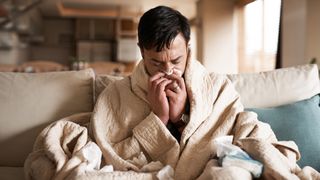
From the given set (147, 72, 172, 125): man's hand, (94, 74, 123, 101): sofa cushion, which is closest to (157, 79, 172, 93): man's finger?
(147, 72, 172, 125): man's hand

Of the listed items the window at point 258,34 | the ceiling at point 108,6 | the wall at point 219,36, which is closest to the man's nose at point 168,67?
the window at point 258,34

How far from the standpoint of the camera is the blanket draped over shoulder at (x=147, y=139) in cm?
122

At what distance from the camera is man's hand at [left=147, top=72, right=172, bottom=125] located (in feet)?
4.54

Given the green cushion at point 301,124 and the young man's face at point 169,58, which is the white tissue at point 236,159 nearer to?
the young man's face at point 169,58

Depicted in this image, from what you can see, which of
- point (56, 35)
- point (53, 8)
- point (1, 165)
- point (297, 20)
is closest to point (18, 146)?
point (1, 165)

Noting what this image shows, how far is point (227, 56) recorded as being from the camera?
22.1ft

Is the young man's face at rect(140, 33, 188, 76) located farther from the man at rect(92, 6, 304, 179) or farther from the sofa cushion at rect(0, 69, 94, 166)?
the sofa cushion at rect(0, 69, 94, 166)

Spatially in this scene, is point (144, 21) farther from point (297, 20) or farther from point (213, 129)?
point (297, 20)

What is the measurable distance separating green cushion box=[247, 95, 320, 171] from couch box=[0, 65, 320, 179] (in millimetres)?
13

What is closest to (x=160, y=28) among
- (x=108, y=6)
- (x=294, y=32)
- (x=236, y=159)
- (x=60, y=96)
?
(x=236, y=159)

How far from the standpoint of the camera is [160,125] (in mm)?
1370

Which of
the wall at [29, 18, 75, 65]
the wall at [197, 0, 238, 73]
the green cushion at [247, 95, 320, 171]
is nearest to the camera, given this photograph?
the green cushion at [247, 95, 320, 171]

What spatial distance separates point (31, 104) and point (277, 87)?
1178mm

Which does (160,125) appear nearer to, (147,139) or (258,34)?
(147,139)
